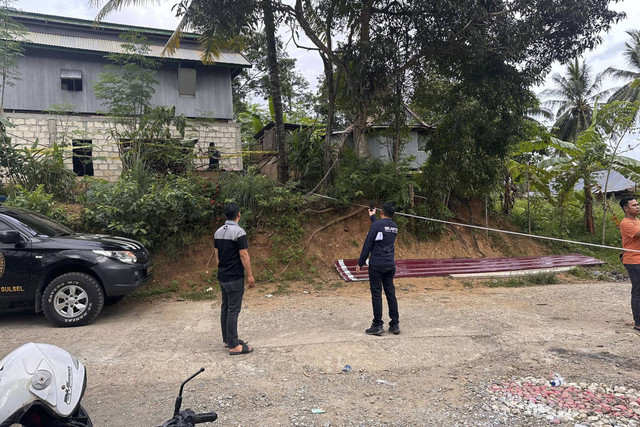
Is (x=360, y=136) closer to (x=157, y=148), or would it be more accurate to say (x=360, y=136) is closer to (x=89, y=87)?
(x=157, y=148)

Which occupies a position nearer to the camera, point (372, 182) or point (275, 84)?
point (372, 182)

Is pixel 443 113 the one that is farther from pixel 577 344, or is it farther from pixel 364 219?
pixel 577 344

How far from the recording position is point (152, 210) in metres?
8.73

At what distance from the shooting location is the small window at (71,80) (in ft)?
51.5

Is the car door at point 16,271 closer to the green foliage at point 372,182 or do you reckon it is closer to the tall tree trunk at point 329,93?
the green foliage at point 372,182

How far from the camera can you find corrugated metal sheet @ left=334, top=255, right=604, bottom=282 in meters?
9.41

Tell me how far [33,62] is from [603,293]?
18600 millimetres

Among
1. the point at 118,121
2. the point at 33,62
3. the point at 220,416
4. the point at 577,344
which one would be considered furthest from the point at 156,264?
the point at 33,62

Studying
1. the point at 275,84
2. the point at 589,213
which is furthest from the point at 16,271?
the point at 589,213

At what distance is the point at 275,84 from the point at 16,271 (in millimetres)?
7191

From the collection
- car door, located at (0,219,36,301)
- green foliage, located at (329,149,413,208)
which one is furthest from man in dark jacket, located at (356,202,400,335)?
green foliage, located at (329,149,413,208)

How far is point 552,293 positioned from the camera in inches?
318

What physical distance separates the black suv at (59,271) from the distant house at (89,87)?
819 centimetres

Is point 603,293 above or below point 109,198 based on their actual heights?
below
